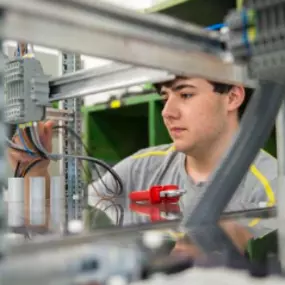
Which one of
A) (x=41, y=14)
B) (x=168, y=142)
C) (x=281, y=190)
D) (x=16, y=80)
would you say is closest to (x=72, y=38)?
(x=41, y=14)

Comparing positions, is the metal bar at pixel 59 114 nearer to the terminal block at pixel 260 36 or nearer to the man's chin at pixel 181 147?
the man's chin at pixel 181 147

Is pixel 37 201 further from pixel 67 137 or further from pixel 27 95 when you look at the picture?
pixel 67 137

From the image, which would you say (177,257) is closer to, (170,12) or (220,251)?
(220,251)

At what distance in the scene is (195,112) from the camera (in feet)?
5.63

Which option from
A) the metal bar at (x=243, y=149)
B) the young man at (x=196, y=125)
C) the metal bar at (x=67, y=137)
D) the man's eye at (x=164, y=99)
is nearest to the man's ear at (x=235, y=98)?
the young man at (x=196, y=125)

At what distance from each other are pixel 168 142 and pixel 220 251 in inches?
61.5

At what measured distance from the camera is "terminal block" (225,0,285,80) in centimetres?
54

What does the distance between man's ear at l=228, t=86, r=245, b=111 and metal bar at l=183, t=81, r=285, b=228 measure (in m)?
1.02

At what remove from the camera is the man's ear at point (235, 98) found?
1.67m

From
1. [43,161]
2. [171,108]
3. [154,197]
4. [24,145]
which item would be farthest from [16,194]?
[171,108]

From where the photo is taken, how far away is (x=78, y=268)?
39cm

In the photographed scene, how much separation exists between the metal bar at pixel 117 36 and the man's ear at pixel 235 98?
1.05 meters

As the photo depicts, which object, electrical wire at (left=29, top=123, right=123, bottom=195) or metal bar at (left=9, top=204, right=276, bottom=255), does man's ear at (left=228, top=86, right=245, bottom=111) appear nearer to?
electrical wire at (left=29, top=123, right=123, bottom=195)

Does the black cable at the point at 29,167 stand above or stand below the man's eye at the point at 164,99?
below
